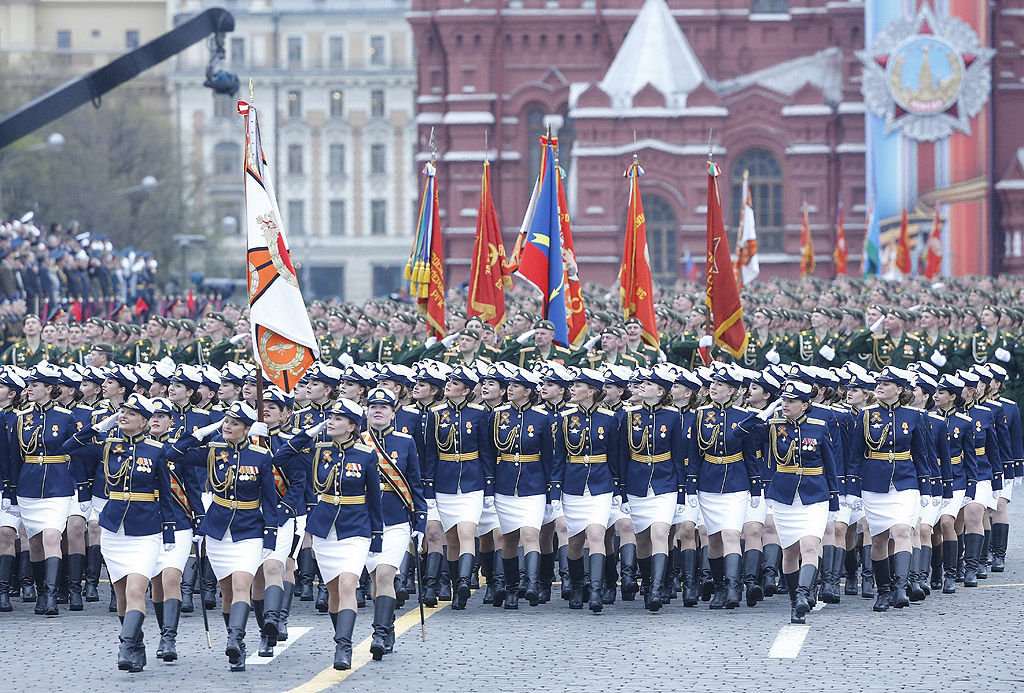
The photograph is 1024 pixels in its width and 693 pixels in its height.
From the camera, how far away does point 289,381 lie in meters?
13.2

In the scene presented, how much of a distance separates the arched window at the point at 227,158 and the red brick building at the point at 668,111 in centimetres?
3827

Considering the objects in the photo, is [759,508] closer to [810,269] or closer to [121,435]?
[121,435]

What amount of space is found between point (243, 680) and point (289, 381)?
2.93 metres

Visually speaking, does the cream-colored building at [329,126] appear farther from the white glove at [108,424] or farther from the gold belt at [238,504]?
the gold belt at [238,504]

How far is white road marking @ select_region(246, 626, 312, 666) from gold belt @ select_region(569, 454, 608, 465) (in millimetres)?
2424

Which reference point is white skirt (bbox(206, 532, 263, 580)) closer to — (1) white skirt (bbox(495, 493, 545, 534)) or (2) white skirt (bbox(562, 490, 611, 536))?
(1) white skirt (bbox(495, 493, 545, 534))

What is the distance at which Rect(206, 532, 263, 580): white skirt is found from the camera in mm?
11203

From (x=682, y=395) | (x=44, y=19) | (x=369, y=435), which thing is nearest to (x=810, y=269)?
(x=682, y=395)

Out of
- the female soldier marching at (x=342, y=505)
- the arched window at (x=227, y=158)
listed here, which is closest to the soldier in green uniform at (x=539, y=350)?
the female soldier marching at (x=342, y=505)

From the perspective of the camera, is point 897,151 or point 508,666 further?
point 897,151

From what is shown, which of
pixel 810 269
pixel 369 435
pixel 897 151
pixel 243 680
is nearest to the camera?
pixel 243 680

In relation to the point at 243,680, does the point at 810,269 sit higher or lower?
higher

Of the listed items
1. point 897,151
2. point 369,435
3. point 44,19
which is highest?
point 44,19

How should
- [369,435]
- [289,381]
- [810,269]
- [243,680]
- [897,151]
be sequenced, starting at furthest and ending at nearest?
[897,151]
[810,269]
[289,381]
[369,435]
[243,680]
